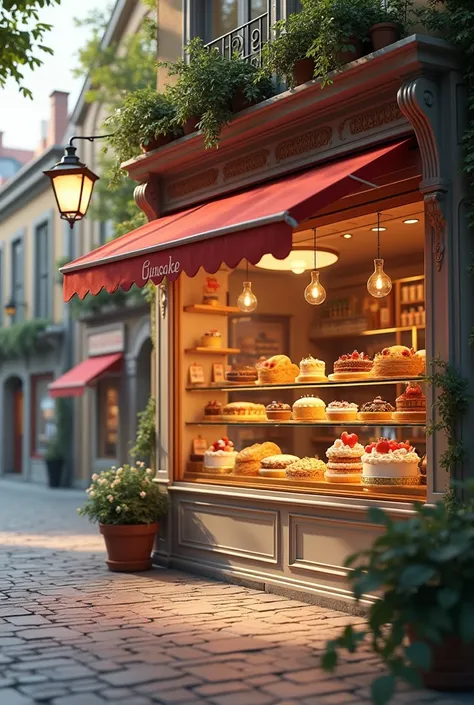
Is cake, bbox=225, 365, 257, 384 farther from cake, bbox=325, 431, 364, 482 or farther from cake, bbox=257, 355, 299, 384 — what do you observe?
cake, bbox=325, 431, 364, 482

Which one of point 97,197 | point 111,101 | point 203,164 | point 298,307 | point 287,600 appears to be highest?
point 111,101

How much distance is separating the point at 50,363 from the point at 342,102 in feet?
57.2

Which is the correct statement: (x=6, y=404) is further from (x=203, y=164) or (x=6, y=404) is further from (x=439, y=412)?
(x=439, y=412)

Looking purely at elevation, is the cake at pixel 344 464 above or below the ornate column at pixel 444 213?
below

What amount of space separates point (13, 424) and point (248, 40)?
65.4 ft

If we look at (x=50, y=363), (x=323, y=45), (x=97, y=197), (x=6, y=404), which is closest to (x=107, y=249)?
(x=323, y=45)

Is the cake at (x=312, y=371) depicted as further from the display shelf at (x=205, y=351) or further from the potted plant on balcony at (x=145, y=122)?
the potted plant on balcony at (x=145, y=122)

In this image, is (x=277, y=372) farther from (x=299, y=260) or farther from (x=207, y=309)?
(x=299, y=260)

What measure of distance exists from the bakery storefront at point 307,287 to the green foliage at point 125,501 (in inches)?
9.4

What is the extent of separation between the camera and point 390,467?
25.0 ft

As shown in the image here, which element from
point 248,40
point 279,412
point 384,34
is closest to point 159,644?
point 279,412

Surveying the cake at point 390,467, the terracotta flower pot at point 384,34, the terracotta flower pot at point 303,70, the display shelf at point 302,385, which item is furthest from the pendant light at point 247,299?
the terracotta flower pot at point 384,34

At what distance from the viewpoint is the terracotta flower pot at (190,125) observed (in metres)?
9.27

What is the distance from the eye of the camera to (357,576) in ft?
15.8
